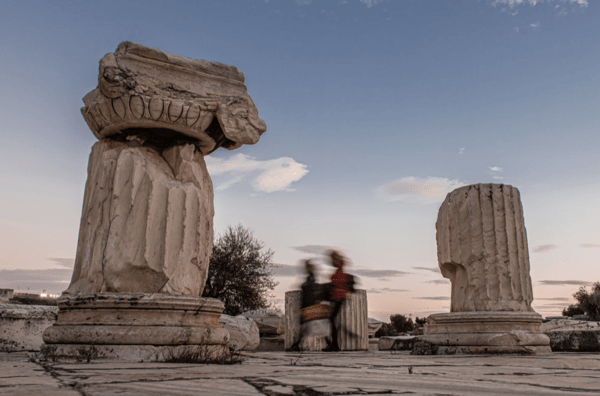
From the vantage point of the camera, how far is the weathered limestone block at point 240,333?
23.1 ft

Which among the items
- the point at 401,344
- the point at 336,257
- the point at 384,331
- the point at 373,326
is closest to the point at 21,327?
the point at 336,257

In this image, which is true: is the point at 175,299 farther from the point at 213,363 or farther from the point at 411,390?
the point at 411,390

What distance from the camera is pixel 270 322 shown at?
11.2 m

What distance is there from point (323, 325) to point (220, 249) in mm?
9774

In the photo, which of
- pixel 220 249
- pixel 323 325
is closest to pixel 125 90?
pixel 323 325

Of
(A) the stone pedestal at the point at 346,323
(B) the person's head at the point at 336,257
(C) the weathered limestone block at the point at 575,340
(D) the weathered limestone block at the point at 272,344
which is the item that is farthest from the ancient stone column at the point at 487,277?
(D) the weathered limestone block at the point at 272,344

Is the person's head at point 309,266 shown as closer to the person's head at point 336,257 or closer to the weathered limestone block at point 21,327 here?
the person's head at point 336,257

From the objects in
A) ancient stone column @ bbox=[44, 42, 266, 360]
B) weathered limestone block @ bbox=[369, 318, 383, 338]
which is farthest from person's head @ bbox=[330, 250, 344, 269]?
weathered limestone block @ bbox=[369, 318, 383, 338]

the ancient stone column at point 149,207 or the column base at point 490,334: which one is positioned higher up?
the ancient stone column at point 149,207

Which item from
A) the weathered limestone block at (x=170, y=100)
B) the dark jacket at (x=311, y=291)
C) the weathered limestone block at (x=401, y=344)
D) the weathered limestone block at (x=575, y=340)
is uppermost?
the weathered limestone block at (x=170, y=100)

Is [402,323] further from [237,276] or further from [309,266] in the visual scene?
[309,266]

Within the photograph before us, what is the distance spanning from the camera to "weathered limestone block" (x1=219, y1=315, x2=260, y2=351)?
23.1 ft

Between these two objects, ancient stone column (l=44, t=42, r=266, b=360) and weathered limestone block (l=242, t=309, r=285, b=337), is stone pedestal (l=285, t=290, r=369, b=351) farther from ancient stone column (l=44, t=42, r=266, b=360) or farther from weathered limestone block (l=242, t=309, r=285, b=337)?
ancient stone column (l=44, t=42, r=266, b=360)

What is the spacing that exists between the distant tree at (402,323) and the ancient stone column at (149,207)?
737 inches
